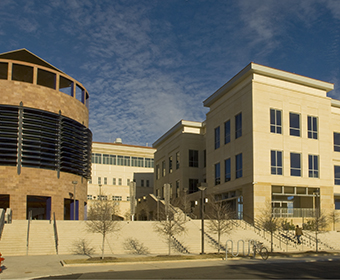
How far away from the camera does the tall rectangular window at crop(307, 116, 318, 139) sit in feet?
151

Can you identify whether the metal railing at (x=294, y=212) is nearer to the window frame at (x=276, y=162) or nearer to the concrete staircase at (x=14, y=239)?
the window frame at (x=276, y=162)

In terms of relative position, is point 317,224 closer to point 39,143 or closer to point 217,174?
Answer: point 217,174

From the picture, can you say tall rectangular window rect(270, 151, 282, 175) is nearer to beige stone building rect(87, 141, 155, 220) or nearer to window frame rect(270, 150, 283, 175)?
window frame rect(270, 150, 283, 175)

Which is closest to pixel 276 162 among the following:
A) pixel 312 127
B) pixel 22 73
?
pixel 312 127

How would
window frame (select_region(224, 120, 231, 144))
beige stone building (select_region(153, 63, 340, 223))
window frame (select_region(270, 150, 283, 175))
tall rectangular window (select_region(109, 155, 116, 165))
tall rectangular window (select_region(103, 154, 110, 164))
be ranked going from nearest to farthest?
beige stone building (select_region(153, 63, 340, 223))
window frame (select_region(270, 150, 283, 175))
window frame (select_region(224, 120, 231, 144))
tall rectangular window (select_region(103, 154, 110, 164))
tall rectangular window (select_region(109, 155, 116, 165))

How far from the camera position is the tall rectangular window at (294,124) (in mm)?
44781

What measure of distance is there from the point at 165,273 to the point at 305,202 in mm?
32956

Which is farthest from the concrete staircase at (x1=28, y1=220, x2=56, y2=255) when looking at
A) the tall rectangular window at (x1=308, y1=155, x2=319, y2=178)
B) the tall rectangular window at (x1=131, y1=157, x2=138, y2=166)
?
the tall rectangular window at (x1=131, y1=157, x2=138, y2=166)

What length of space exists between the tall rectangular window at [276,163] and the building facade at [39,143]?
67.0ft

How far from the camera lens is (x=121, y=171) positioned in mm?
87750

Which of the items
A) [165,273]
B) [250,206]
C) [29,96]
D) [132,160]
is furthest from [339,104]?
[132,160]

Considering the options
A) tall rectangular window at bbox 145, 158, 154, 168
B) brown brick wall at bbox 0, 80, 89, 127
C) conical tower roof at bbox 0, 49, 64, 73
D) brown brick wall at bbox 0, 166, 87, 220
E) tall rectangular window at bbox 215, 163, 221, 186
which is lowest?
brown brick wall at bbox 0, 166, 87, 220

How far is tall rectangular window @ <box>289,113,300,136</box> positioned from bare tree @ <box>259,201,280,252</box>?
359 inches

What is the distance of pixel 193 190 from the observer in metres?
61.7
